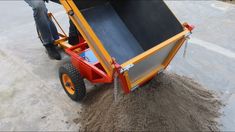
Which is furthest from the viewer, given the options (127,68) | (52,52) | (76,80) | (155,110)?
(52,52)

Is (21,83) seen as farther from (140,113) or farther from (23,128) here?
(140,113)

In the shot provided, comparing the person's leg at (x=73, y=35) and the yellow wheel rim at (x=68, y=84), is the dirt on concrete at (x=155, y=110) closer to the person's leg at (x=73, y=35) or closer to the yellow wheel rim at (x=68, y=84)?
the yellow wheel rim at (x=68, y=84)

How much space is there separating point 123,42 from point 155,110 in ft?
2.24

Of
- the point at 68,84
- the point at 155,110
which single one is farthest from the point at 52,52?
the point at 155,110

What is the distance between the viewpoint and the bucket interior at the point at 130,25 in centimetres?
193

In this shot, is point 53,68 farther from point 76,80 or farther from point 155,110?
point 155,110

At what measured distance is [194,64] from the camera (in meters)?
2.56

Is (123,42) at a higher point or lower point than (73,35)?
lower

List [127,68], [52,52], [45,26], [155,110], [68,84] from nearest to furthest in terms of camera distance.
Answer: [127,68] < [155,110] < [68,84] < [45,26] < [52,52]

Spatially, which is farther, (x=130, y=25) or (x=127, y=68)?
(x=130, y=25)

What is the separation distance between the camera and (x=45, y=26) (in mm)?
2469

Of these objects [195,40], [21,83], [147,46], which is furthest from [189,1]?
[21,83]

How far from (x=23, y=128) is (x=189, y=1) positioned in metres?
3.23

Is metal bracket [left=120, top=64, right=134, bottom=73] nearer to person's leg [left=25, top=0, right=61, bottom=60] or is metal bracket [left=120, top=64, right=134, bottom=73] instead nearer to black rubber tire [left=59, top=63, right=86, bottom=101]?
black rubber tire [left=59, top=63, right=86, bottom=101]
